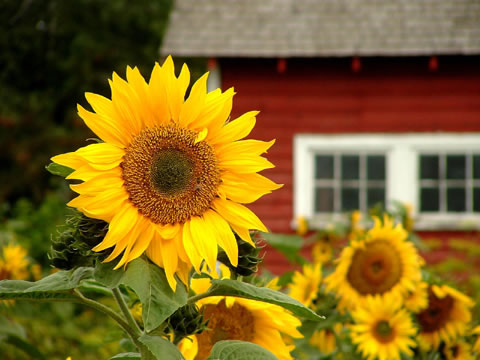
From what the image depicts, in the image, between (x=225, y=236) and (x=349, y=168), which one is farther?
(x=349, y=168)

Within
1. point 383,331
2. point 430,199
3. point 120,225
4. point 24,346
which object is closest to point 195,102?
point 120,225

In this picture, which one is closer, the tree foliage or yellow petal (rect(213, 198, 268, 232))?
yellow petal (rect(213, 198, 268, 232))

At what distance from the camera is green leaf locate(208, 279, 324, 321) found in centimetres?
128

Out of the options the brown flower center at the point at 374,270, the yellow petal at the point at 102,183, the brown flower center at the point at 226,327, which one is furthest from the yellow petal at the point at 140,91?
the brown flower center at the point at 374,270

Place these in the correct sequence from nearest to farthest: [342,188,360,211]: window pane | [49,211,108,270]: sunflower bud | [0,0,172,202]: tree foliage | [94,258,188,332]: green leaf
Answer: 1. [94,258,188,332]: green leaf
2. [49,211,108,270]: sunflower bud
3. [342,188,360,211]: window pane
4. [0,0,172,202]: tree foliage

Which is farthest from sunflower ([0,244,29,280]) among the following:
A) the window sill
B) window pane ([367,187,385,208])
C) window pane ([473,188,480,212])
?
window pane ([473,188,480,212])

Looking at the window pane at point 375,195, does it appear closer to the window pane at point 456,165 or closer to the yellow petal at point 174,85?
the window pane at point 456,165

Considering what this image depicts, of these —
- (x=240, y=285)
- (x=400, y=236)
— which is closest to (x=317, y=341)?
(x=400, y=236)

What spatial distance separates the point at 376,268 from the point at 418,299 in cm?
24

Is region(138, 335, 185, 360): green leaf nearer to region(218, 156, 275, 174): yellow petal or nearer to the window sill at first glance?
region(218, 156, 275, 174): yellow petal

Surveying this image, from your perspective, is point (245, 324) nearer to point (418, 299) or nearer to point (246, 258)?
point (246, 258)

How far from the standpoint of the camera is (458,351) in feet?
8.12

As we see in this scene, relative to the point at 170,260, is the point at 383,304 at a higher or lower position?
lower

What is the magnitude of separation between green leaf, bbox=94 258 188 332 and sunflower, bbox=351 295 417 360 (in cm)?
131
